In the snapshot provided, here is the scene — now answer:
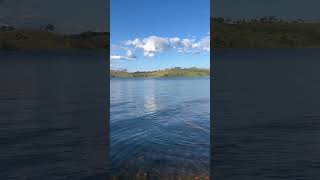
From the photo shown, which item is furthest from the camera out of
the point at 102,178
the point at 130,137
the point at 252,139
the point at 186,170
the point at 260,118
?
the point at 260,118

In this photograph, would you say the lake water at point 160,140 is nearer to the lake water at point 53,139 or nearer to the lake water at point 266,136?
the lake water at point 266,136

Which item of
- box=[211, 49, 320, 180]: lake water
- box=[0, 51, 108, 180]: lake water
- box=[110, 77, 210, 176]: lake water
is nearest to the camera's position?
box=[211, 49, 320, 180]: lake water

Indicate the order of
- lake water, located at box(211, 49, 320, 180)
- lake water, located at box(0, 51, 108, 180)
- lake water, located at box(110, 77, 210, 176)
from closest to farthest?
lake water, located at box(211, 49, 320, 180) < lake water, located at box(0, 51, 108, 180) < lake water, located at box(110, 77, 210, 176)

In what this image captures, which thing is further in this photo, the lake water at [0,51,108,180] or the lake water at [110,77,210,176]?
the lake water at [110,77,210,176]

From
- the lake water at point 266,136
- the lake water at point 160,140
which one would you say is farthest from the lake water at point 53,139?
the lake water at point 266,136

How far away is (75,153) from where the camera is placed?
1426 inches

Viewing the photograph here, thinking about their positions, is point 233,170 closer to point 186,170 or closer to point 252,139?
point 186,170

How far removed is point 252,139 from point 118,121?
2041cm

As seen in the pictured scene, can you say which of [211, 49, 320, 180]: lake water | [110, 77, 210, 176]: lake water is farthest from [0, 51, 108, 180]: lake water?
[211, 49, 320, 180]: lake water

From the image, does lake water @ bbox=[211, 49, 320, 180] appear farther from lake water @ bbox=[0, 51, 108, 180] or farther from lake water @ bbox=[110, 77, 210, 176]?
lake water @ bbox=[0, 51, 108, 180]

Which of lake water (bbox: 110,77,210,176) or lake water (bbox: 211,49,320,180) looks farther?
lake water (bbox: 110,77,210,176)

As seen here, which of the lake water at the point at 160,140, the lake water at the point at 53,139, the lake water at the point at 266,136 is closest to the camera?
the lake water at the point at 266,136

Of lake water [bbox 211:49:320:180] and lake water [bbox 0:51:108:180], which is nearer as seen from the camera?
lake water [bbox 211:49:320:180]

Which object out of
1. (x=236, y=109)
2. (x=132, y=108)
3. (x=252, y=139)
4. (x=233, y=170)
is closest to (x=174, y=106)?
(x=132, y=108)
